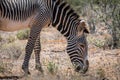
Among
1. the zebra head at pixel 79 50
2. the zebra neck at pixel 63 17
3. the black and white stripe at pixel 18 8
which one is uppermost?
the black and white stripe at pixel 18 8

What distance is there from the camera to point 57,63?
457 inches

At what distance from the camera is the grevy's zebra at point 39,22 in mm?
10312

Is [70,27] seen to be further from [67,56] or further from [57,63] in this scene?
[67,56]

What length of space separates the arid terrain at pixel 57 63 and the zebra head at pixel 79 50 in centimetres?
24

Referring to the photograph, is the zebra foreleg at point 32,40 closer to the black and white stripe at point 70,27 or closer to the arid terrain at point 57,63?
the arid terrain at point 57,63

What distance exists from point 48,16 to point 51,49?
13.3 ft

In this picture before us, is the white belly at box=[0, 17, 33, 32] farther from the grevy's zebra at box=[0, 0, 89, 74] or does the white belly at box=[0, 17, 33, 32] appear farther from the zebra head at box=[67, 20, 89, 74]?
the zebra head at box=[67, 20, 89, 74]

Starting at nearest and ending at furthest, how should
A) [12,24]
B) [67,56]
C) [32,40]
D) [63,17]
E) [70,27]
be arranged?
[12,24], [32,40], [70,27], [63,17], [67,56]

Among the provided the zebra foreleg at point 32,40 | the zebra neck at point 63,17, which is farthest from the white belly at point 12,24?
the zebra neck at point 63,17

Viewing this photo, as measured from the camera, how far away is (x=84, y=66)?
10.2m

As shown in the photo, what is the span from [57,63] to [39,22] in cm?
170

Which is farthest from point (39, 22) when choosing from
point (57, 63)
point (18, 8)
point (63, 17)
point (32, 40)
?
point (57, 63)

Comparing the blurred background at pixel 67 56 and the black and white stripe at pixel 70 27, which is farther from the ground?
the black and white stripe at pixel 70 27

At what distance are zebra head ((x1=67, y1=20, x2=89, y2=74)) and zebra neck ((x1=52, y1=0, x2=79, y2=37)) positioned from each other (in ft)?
1.15
